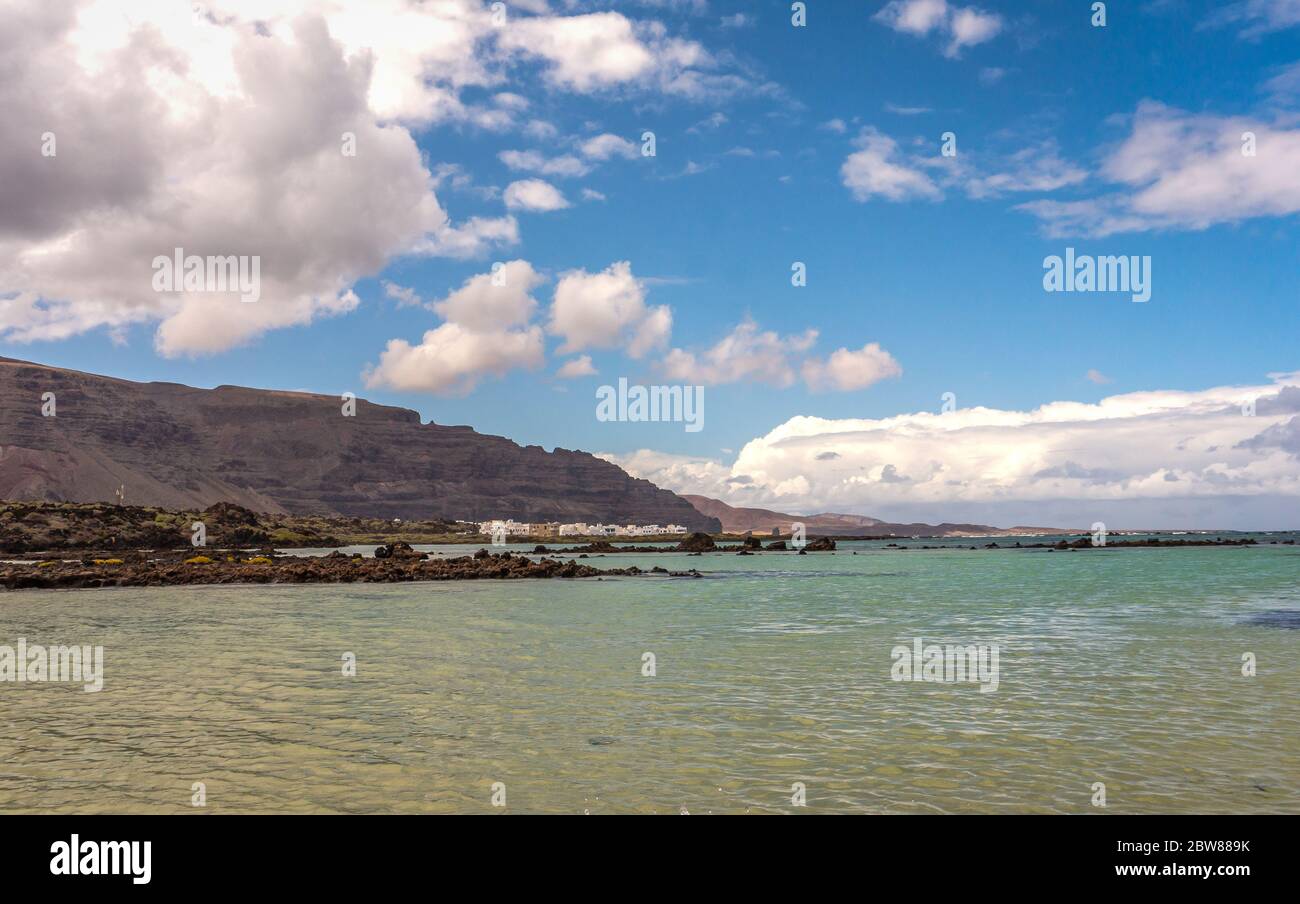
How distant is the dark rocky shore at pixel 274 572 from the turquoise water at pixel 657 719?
104 ft

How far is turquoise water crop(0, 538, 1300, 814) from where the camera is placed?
487 inches

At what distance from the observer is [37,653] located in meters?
28.2

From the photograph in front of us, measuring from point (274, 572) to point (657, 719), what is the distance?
6456 cm

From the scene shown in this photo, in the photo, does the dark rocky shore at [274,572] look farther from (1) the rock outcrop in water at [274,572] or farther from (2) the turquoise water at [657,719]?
(2) the turquoise water at [657,719]

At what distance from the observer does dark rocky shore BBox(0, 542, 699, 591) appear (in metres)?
65.1

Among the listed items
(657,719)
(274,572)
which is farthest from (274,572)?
(657,719)

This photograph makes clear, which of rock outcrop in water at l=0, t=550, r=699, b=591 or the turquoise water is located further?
rock outcrop in water at l=0, t=550, r=699, b=591

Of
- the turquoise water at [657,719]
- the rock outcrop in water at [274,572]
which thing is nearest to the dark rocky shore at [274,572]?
the rock outcrop in water at [274,572]

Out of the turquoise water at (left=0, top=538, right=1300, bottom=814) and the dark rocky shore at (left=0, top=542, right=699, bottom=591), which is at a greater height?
the turquoise water at (left=0, top=538, right=1300, bottom=814)

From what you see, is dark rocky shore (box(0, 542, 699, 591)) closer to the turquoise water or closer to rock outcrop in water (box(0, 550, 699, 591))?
rock outcrop in water (box(0, 550, 699, 591))

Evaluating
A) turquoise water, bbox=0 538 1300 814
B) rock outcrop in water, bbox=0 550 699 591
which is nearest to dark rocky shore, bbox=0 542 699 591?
rock outcrop in water, bbox=0 550 699 591

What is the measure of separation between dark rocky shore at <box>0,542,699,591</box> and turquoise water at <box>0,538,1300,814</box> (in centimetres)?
3180
